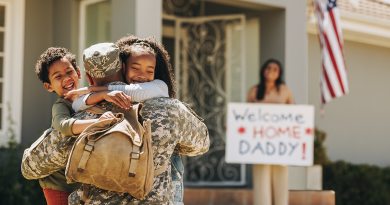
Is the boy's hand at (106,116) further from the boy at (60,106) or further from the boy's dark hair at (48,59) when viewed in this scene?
the boy's dark hair at (48,59)

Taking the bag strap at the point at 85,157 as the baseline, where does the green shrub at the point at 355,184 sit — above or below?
below

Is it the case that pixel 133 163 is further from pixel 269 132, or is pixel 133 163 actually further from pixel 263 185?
pixel 269 132

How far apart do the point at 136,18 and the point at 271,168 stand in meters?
2.27

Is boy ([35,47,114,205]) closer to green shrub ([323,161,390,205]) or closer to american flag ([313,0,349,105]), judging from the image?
american flag ([313,0,349,105])

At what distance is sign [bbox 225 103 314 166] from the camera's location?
17.3 ft

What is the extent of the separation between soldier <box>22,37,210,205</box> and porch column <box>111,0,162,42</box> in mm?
2587

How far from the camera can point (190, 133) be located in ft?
6.55

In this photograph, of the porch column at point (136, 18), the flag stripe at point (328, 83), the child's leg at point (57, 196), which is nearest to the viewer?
the child's leg at point (57, 196)

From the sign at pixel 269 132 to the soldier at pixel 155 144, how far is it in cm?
321

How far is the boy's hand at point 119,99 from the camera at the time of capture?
71.6 inches

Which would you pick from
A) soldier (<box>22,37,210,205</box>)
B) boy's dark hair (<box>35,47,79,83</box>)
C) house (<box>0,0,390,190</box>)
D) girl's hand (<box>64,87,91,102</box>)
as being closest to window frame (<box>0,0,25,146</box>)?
house (<box>0,0,390,190</box>)

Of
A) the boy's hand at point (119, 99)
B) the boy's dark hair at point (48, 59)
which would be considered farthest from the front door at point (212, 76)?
the boy's hand at point (119, 99)

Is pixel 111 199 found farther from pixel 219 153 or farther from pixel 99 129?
pixel 219 153

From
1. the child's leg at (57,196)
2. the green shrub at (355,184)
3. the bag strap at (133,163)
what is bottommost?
the green shrub at (355,184)
